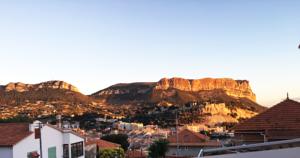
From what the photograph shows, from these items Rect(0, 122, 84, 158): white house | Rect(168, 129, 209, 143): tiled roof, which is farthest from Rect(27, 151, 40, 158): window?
Rect(168, 129, 209, 143): tiled roof

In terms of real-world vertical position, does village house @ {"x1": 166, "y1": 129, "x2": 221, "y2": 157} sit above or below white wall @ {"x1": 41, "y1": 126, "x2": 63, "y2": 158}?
below

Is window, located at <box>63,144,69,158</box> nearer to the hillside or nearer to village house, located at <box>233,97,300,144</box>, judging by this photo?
village house, located at <box>233,97,300,144</box>

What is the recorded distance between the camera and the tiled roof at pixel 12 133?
29.1 metres

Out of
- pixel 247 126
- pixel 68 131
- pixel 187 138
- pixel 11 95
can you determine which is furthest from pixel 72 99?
pixel 247 126

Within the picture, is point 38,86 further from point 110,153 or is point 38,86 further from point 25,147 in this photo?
point 25,147

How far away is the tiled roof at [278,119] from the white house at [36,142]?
15.0 m

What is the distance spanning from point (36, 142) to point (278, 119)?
1758 cm

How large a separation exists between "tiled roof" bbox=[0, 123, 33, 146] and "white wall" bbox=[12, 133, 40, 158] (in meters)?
0.28

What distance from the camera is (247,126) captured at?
21484 millimetres

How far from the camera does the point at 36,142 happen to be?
102 feet

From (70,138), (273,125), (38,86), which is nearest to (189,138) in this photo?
(70,138)

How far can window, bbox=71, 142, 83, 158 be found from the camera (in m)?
36.4

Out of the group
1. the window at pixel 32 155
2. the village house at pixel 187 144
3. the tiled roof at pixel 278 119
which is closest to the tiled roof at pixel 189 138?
the village house at pixel 187 144

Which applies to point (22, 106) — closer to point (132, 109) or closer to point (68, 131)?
point (132, 109)
